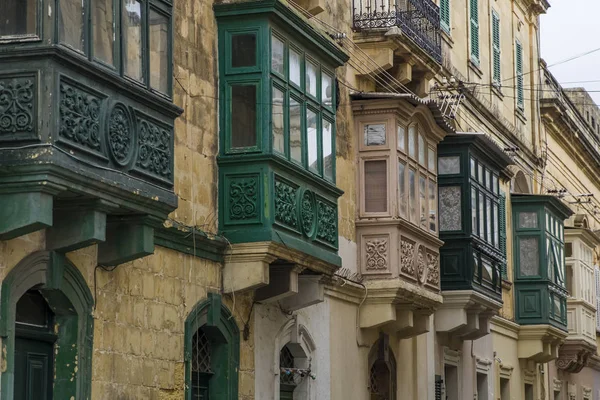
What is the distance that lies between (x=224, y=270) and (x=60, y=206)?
4216 millimetres

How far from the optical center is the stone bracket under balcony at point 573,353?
33750mm

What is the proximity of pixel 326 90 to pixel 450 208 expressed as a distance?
6.56 meters

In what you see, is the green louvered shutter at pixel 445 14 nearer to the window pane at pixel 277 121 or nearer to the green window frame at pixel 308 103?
the green window frame at pixel 308 103

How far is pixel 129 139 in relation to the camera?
42.7 feet

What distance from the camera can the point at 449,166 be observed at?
24.8 metres

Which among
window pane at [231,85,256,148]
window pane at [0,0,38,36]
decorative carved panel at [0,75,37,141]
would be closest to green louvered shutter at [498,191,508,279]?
window pane at [231,85,256,148]

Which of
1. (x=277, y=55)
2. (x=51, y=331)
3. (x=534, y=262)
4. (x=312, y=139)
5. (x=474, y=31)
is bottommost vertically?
(x=51, y=331)

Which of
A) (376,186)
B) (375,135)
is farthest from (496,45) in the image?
(376,186)

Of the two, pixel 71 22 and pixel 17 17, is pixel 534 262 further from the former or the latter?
pixel 17 17

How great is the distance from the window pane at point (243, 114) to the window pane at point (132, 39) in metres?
3.08

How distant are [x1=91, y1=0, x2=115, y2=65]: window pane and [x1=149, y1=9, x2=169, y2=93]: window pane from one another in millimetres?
906

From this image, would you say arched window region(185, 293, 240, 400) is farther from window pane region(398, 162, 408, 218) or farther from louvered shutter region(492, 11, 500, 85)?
louvered shutter region(492, 11, 500, 85)

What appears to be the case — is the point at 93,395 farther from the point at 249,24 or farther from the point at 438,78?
the point at 438,78

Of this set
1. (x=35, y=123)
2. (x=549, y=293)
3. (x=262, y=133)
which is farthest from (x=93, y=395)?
(x=549, y=293)
